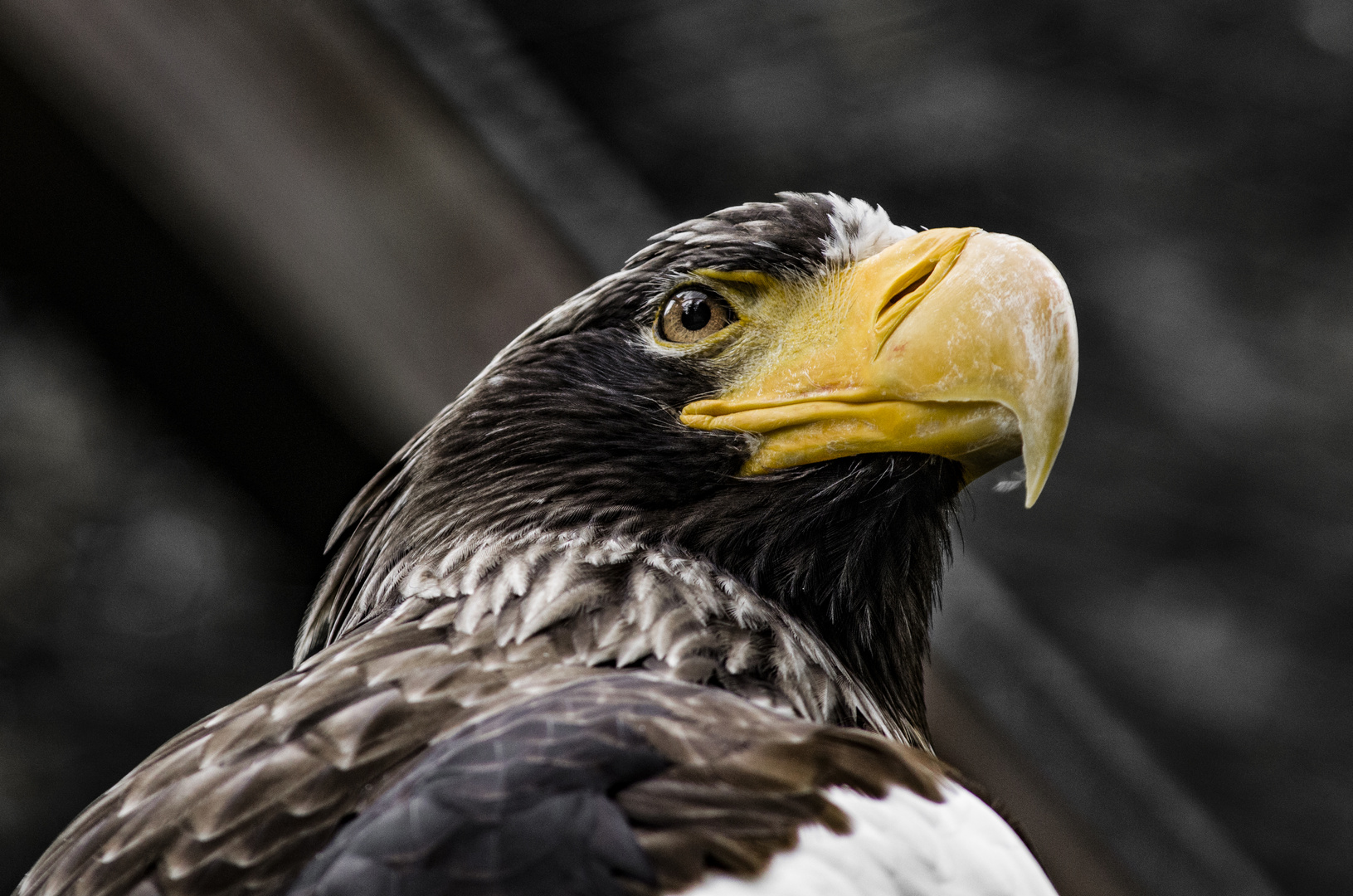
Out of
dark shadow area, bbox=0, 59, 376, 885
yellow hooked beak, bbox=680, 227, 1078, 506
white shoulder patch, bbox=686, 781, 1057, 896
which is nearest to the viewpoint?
white shoulder patch, bbox=686, 781, 1057, 896

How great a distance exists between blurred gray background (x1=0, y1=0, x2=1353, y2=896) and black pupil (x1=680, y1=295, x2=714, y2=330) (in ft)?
0.45

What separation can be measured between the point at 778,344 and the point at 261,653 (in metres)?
1.11

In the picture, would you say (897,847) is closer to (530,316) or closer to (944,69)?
(530,316)

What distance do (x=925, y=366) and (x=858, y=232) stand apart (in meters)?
0.24

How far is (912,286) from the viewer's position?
1.20 metres

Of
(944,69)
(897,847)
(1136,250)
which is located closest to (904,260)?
(897,847)

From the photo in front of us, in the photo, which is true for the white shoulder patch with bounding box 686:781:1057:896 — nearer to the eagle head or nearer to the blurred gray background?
the eagle head

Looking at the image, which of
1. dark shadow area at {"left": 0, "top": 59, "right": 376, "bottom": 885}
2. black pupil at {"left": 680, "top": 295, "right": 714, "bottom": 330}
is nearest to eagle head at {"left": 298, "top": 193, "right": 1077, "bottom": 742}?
black pupil at {"left": 680, "top": 295, "right": 714, "bottom": 330}

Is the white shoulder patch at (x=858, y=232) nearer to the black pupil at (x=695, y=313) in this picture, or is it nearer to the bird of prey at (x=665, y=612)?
the bird of prey at (x=665, y=612)

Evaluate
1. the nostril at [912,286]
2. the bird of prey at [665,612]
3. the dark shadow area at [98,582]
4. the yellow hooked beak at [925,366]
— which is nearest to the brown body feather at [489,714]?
the bird of prey at [665,612]

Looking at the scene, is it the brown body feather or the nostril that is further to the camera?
the nostril

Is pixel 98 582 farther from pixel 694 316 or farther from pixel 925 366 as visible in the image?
pixel 925 366

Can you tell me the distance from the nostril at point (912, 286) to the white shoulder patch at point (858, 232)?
9 cm

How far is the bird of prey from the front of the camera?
805 mm
